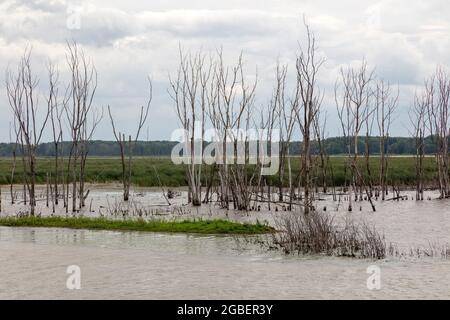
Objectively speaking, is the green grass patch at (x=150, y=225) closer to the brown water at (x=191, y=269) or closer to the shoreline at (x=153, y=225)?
the shoreline at (x=153, y=225)

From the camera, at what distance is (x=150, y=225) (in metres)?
20.7

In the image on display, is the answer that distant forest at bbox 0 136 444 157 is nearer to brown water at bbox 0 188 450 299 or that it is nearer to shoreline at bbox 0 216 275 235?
shoreline at bbox 0 216 275 235

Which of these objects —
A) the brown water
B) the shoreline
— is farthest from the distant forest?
the brown water

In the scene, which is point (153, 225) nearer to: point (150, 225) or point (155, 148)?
point (150, 225)

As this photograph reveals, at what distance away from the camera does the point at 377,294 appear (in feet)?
37.3

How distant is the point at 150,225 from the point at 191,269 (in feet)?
22.9

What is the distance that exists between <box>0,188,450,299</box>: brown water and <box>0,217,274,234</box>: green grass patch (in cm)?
74

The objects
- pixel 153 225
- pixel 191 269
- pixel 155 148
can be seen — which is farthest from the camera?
pixel 155 148

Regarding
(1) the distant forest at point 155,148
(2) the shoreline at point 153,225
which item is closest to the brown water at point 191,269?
(2) the shoreline at point 153,225

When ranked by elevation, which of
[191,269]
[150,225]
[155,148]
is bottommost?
[191,269]

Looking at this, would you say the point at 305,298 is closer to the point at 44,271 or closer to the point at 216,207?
the point at 44,271

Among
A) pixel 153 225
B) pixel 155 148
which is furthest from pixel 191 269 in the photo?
pixel 155 148
